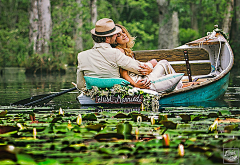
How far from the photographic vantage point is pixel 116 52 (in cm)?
553

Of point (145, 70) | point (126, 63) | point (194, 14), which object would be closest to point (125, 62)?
point (126, 63)

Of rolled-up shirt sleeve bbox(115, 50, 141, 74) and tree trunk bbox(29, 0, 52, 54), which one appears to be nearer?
rolled-up shirt sleeve bbox(115, 50, 141, 74)

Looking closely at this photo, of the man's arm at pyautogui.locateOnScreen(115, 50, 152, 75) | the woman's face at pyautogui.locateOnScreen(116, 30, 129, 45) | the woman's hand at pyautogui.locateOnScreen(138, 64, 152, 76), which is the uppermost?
the woman's face at pyautogui.locateOnScreen(116, 30, 129, 45)

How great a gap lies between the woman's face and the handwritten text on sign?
0.80m

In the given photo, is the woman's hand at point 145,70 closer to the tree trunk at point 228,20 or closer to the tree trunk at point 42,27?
the tree trunk at point 42,27

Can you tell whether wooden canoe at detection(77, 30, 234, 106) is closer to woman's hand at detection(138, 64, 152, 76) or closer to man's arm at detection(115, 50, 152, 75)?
woman's hand at detection(138, 64, 152, 76)

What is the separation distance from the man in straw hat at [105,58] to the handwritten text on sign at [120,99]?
0.75 feet

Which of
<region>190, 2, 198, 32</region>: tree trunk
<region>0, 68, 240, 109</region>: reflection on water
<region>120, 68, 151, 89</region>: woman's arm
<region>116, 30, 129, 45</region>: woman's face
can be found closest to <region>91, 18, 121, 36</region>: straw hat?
<region>116, 30, 129, 45</region>: woman's face

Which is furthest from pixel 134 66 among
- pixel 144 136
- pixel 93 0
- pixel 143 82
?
pixel 93 0

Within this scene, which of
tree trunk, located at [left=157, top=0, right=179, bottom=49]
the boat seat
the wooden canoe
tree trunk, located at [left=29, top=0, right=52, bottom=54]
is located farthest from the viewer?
tree trunk, located at [left=157, top=0, right=179, bottom=49]

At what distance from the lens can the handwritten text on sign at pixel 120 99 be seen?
5.69 metres

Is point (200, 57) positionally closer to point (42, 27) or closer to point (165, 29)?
point (42, 27)

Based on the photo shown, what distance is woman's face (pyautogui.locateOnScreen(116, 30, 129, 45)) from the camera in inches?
225

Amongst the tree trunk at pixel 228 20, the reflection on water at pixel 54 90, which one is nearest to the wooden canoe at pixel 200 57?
the reflection on water at pixel 54 90
